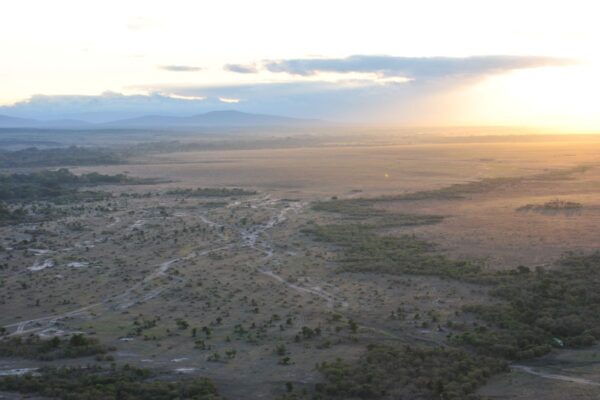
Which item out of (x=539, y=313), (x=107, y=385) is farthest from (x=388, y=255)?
(x=107, y=385)

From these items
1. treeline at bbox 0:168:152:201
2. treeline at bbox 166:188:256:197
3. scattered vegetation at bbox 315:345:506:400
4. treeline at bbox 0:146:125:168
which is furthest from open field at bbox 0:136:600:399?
treeline at bbox 0:146:125:168

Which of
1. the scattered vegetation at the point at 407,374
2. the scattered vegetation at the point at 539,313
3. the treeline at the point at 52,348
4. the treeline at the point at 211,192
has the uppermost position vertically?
the scattered vegetation at the point at 539,313

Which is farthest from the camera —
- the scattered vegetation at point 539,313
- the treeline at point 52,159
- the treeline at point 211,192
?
the treeline at point 52,159

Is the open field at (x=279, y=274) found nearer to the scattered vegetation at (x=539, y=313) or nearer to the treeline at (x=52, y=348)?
the treeline at (x=52, y=348)

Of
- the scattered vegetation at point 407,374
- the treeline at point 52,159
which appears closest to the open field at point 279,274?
the scattered vegetation at point 407,374

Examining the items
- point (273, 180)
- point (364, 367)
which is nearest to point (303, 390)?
point (364, 367)

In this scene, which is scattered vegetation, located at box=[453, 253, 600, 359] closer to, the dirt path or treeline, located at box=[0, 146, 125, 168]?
the dirt path

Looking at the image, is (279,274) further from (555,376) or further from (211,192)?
(211,192)

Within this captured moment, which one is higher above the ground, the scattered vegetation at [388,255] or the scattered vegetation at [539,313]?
the scattered vegetation at [539,313]
